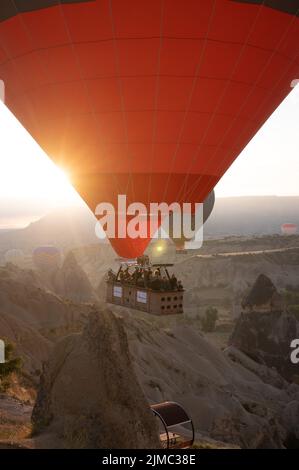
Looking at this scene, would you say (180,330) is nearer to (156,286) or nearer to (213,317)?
(213,317)

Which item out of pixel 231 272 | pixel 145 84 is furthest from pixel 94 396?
pixel 231 272

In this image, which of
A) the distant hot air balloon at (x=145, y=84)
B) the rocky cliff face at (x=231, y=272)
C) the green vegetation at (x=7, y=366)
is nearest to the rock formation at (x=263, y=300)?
the rocky cliff face at (x=231, y=272)

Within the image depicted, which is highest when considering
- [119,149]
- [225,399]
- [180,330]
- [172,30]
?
[172,30]

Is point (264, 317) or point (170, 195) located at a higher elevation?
point (170, 195)

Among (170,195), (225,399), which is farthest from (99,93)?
(225,399)

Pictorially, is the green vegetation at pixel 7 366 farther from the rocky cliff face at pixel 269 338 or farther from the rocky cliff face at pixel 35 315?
the rocky cliff face at pixel 269 338

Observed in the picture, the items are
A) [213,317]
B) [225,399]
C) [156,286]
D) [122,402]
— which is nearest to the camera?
[156,286]

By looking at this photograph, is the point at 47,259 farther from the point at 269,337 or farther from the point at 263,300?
the point at 269,337
